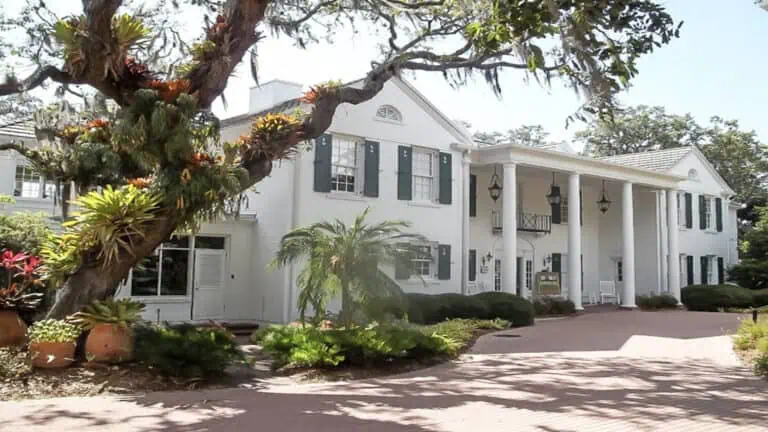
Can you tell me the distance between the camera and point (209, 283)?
722 inches

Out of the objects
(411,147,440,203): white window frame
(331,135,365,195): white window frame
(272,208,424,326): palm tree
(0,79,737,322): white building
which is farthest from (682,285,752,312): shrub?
(272,208,424,326): palm tree

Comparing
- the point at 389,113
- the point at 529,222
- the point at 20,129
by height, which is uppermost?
the point at 389,113

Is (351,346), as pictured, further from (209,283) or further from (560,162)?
(560,162)

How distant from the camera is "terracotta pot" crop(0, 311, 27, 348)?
10.1 meters

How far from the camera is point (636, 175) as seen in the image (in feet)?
84.3

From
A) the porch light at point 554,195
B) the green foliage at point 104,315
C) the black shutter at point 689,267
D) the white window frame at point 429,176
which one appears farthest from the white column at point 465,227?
the black shutter at point 689,267

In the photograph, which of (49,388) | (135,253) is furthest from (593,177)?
(49,388)

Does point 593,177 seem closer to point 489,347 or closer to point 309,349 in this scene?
point 489,347

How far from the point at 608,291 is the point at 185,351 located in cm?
2195

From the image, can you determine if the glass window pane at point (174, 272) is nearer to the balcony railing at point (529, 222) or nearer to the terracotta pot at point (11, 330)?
the terracotta pot at point (11, 330)

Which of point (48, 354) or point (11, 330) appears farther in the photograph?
point (11, 330)

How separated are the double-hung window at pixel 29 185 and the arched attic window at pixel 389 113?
895 centimetres

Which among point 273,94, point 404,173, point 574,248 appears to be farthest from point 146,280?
point 574,248

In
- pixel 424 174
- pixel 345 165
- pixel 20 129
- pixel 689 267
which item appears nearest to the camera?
pixel 20 129
